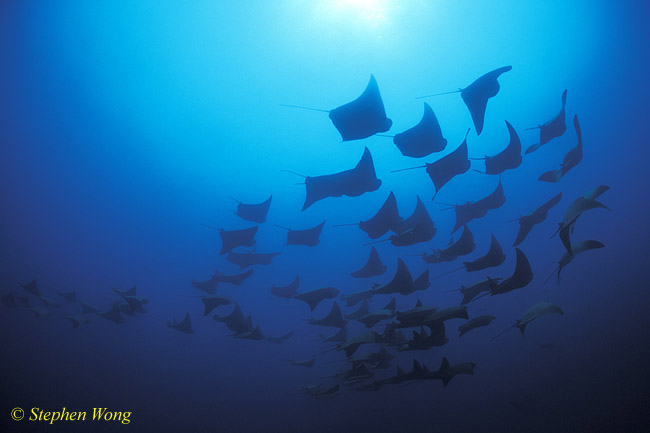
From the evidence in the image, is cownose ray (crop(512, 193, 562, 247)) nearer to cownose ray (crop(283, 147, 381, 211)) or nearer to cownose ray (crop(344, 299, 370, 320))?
cownose ray (crop(283, 147, 381, 211))

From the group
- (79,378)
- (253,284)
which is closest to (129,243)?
(253,284)

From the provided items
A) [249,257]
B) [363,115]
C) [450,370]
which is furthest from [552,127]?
[249,257]

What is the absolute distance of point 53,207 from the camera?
22438 mm

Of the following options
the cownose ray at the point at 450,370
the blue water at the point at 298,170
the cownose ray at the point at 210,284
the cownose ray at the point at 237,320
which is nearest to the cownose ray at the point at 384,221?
the cownose ray at the point at 450,370

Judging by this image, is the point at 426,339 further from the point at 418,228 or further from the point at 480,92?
the point at 480,92

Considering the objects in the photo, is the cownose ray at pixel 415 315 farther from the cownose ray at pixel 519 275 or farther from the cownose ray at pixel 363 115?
the cownose ray at pixel 363 115

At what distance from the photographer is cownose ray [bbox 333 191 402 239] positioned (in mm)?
6680

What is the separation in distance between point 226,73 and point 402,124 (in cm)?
1022

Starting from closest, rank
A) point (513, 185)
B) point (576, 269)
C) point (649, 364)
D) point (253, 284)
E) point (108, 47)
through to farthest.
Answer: point (649, 364), point (108, 47), point (576, 269), point (513, 185), point (253, 284)

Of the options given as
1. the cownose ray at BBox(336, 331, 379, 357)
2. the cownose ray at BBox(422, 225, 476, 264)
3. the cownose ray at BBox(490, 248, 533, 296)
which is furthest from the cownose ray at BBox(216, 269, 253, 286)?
the cownose ray at BBox(490, 248, 533, 296)

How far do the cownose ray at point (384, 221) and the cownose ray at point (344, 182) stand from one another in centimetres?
69

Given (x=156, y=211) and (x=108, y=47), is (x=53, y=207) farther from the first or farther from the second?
(x=108, y=47)
